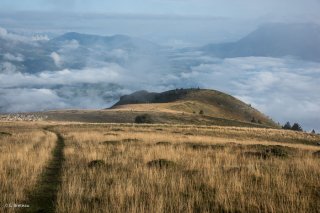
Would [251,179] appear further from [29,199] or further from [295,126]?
[295,126]

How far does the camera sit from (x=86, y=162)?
64.5 feet

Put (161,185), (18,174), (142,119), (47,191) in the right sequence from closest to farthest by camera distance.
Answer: (47,191) → (161,185) → (18,174) → (142,119)

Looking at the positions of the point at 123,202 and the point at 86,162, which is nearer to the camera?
the point at 123,202

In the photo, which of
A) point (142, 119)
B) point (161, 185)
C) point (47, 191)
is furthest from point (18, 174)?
point (142, 119)

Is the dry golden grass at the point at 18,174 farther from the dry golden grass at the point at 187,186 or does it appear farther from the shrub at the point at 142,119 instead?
the shrub at the point at 142,119

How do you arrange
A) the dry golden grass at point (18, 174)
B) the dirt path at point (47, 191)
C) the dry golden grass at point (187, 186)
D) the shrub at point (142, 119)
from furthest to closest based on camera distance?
the shrub at point (142, 119) → the dry golden grass at point (18, 174) → the dirt path at point (47, 191) → the dry golden grass at point (187, 186)

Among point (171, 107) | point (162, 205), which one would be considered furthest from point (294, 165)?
point (171, 107)

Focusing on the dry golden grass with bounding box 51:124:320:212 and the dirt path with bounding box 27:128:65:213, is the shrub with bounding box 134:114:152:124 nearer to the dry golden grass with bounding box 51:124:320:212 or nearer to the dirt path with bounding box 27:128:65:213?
the dry golden grass with bounding box 51:124:320:212

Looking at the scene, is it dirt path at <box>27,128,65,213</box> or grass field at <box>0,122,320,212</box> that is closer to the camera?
grass field at <box>0,122,320,212</box>

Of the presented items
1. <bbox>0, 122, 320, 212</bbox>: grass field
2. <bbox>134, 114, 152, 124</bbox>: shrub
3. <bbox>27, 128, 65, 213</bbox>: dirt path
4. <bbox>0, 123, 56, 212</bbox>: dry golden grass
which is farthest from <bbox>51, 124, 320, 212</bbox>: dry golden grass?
<bbox>134, 114, 152, 124</bbox>: shrub

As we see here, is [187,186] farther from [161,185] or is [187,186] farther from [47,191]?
[47,191]

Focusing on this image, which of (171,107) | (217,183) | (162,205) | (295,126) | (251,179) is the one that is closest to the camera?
(162,205)

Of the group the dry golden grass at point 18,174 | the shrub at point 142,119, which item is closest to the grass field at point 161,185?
the dry golden grass at point 18,174

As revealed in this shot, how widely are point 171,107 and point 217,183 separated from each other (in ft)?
525
